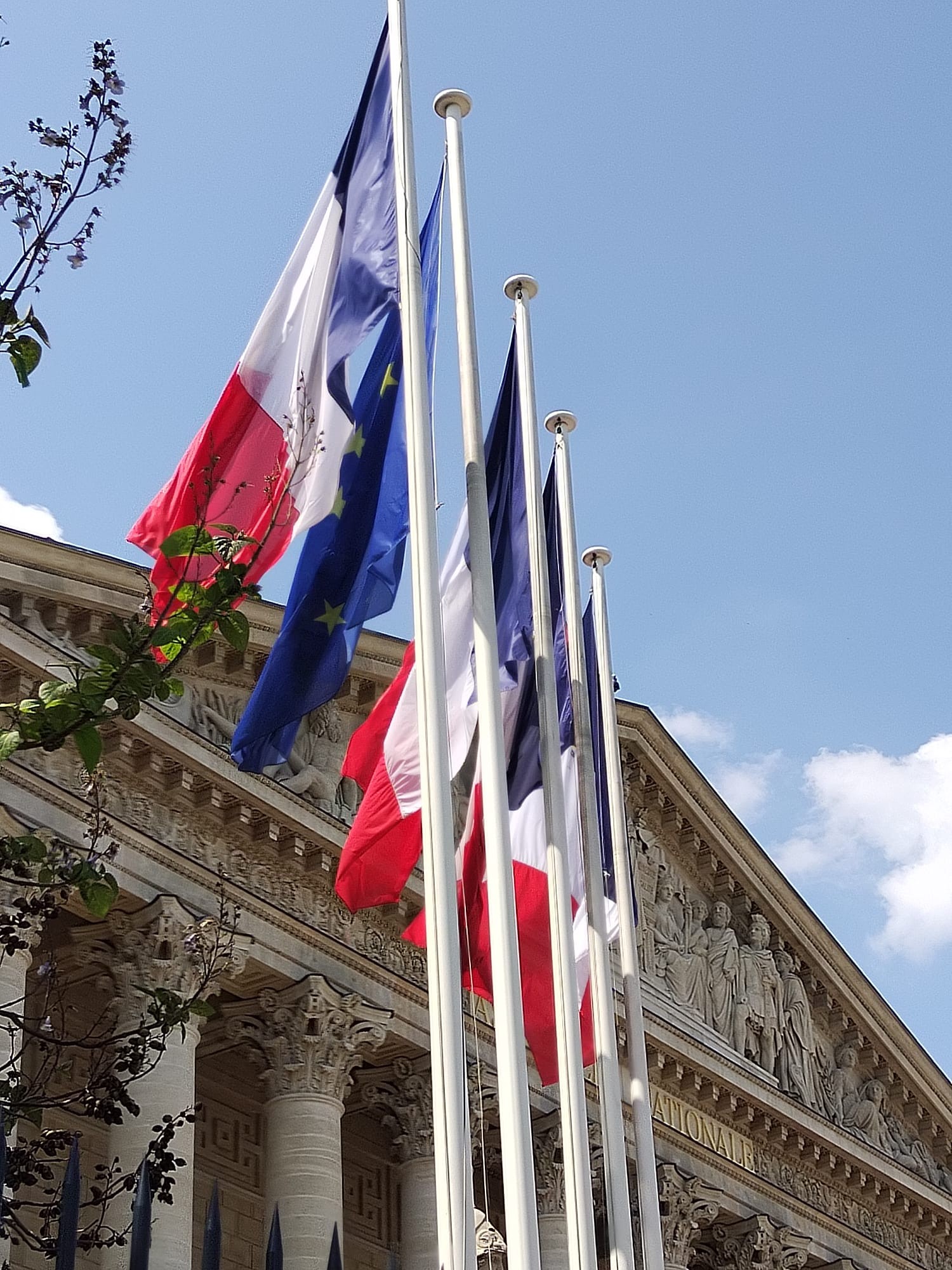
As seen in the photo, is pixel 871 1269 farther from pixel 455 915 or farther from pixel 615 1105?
pixel 455 915

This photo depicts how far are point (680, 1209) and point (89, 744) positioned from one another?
22.7 m

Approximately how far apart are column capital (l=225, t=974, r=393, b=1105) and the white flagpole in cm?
952

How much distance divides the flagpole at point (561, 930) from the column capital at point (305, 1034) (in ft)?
28.6

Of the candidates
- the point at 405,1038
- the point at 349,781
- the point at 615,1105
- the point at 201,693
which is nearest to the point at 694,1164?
the point at 405,1038

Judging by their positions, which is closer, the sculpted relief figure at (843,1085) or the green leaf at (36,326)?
the green leaf at (36,326)

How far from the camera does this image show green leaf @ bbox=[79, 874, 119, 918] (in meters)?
5.60

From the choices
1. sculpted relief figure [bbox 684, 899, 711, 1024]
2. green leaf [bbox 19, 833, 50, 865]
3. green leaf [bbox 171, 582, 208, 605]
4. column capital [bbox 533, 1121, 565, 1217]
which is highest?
sculpted relief figure [bbox 684, 899, 711, 1024]

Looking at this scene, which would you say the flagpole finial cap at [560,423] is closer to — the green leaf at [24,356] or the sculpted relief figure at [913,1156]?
the green leaf at [24,356]

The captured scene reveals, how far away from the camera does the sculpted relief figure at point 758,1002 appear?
2995 cm

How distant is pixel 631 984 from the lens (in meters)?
13.9

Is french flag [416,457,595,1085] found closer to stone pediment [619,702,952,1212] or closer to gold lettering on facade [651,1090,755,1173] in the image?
gold lettering on facade [651,1090,755,1173]

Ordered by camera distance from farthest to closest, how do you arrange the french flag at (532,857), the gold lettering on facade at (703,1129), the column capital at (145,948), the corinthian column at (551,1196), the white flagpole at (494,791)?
the gold lettering on facade at (703,1129)
the corinthian column at (551,1196)
the column capital at (145,948)
the french flag at (532,857)
the white flagpole at (494,791)

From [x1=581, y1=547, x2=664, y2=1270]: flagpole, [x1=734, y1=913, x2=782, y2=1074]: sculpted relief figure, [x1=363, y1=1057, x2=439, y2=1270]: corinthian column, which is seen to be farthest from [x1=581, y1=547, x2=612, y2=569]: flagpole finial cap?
[x1=734, y1=913, x2=782, y2=1074]: sculpted relief figure

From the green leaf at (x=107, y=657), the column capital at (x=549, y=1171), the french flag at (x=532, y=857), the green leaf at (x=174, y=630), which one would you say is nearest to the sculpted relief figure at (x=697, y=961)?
the column capital at (x=549, y=1171)
